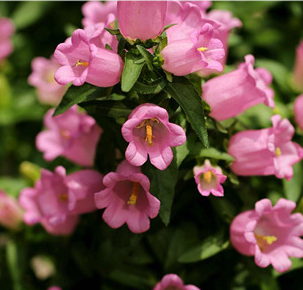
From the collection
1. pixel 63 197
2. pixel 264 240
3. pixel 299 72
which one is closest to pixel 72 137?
pixel 63 197

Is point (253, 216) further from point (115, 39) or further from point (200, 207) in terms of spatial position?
point (115, 39)

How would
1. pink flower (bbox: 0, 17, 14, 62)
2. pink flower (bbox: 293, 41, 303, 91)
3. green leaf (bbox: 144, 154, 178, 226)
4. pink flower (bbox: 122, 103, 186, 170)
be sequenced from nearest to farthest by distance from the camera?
1. pink flower (bbox: 122, 103, 186, 170)
2. green leaf (bbox: 144, 154, 178, 226)
3. pink flower (bbox: 293, 41, 303, 91)
4. pink flower (bbox: 0, 17, 14, 62)

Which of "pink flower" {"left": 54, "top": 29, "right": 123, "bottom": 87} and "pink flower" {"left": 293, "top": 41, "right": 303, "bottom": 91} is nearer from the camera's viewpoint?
"pink flower" {"left": 54, "top": 29, "right": 123, "bottom": 87}

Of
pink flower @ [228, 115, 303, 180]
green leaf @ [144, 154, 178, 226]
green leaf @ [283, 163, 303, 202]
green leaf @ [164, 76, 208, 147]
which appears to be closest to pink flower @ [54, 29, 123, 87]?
green leaf @ [164, 76, 208, 147]

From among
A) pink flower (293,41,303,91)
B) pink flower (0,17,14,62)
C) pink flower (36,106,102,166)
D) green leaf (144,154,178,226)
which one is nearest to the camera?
green leaf (144,154,178,226)

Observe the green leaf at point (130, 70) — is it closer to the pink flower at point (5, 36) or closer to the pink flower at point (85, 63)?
the pink flower at point (85, 63)

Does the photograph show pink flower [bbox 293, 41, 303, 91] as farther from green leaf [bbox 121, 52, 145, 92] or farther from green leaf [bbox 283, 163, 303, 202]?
green leaf [bbox 121, 52, 145, 92]

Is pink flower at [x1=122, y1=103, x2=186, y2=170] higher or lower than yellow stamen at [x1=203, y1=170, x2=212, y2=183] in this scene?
higher

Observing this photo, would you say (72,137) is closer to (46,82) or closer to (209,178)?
(209,178)
